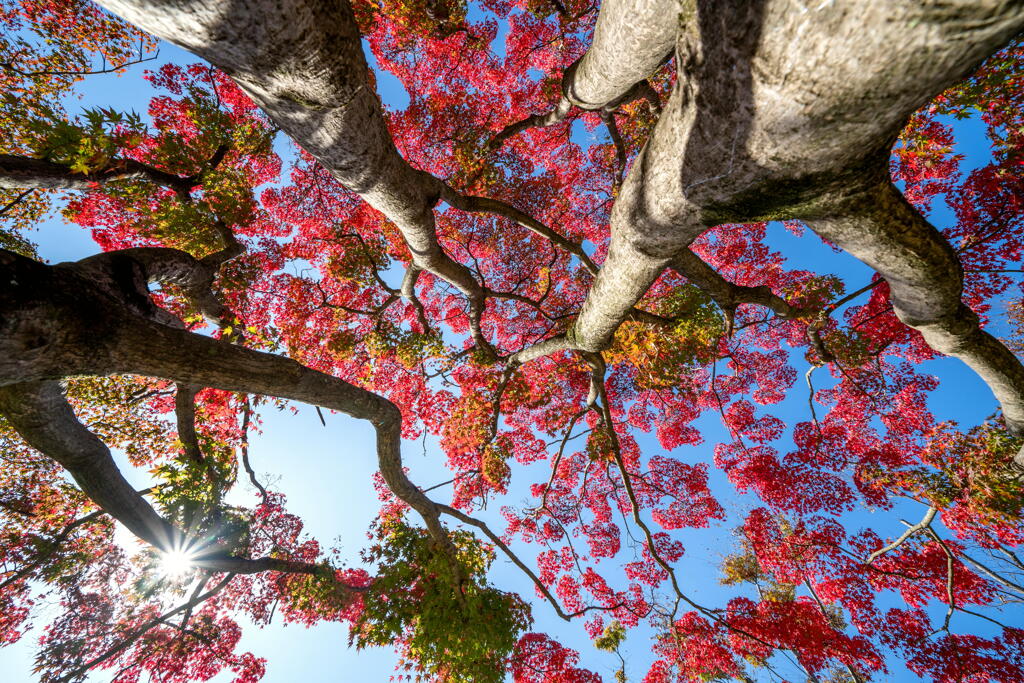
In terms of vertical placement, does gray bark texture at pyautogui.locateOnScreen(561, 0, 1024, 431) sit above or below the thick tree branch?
below

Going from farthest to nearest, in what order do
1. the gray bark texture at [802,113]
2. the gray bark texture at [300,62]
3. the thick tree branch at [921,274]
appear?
the thick tree branch at [921,274] → the gray bark texture at [300,62] → the gray bark texture at [802,113]

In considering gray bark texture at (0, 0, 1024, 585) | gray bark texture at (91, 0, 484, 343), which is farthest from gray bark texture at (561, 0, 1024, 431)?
gray bark texture at (91, 0, 484, 343)

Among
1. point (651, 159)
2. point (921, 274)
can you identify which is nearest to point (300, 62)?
point (651, 159)

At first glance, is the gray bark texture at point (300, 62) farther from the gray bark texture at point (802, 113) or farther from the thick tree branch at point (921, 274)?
the thick tree branch at point (921, 274)

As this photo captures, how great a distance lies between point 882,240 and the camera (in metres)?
2.12

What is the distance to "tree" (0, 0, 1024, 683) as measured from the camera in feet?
4.93

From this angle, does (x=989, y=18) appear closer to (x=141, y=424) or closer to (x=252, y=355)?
(x=252, y=355)

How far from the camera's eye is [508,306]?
10016 millimetres

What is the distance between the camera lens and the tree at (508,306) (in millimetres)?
1503

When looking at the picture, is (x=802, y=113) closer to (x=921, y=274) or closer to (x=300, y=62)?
(x=300, y=62)

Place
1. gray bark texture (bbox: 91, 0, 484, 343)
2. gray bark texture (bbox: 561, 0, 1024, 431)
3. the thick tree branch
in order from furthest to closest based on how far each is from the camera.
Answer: the thick tree branch → gray bark texture (bbox: 91, 0, 484, 343) → gray bark texture (bbox: 561, 0, 1024, 431)

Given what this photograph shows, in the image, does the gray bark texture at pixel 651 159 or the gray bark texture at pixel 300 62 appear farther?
the gray bark texture at pixel 300 62

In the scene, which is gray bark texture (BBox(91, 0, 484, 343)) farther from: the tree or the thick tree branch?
the thick tree branch

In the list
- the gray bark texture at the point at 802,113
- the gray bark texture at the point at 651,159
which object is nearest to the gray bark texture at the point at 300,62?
the gray bark texture at the point at 651,159
